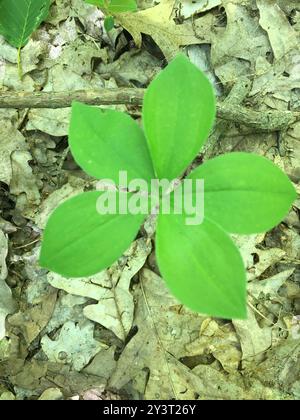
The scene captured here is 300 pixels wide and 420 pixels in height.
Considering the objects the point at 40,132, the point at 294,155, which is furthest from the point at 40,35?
the point at 294,155

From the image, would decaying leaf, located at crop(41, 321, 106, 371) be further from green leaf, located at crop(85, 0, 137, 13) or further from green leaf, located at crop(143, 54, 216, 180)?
green leaf, located at crop(85, 0, 137, 13)

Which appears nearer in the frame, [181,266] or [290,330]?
[181,266]

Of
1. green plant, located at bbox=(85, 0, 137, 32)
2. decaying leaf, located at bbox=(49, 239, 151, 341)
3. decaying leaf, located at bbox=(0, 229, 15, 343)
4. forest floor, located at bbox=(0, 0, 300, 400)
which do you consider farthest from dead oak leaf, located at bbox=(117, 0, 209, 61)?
decaying leaf, located at bbox=(0, 229, 15, 343)

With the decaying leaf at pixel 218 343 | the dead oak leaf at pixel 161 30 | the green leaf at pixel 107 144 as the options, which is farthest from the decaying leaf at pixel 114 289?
the dead oak leaf at pixel 161 30

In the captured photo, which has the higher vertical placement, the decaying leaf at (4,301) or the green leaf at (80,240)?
the green leaf at (80,240)

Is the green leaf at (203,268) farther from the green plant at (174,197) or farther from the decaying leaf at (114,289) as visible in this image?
the decaying leaf at (114,289)

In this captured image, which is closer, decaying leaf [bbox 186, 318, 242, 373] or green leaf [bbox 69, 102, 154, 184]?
green leaf [bbox 69, 102, 154, 184]

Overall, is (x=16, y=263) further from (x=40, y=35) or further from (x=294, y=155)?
(x=294, y=155)
